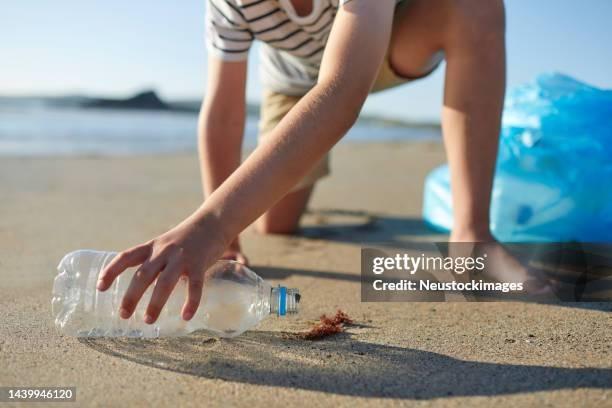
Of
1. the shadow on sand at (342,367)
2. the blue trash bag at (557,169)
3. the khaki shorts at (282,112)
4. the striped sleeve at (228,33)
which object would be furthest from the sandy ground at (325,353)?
the striped sleeve at (228,33)

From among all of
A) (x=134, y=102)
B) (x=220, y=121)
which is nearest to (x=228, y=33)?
(x=220, y=121)

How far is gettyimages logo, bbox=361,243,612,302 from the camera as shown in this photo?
1.58 meters

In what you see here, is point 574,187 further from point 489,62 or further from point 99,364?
point 99,364

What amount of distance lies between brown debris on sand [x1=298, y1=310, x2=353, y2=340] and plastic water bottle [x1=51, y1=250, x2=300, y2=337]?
7 centimetres

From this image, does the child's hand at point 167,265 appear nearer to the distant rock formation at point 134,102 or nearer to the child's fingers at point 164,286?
→ the child's fingers at point 164,286

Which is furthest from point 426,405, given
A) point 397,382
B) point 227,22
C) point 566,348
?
point 227,22

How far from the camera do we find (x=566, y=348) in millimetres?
1209

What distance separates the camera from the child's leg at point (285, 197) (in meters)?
2.51

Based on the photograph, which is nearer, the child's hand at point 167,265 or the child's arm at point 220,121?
the child's hand at point 167,265

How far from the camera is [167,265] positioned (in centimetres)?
102

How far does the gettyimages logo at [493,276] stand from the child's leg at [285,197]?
658mm

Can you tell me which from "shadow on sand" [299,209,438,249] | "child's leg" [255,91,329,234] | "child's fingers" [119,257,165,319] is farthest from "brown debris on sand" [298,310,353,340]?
"child's leg" [255,91,329,234]

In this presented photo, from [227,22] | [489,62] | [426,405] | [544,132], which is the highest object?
[227,22]

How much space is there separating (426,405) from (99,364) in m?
0.60
